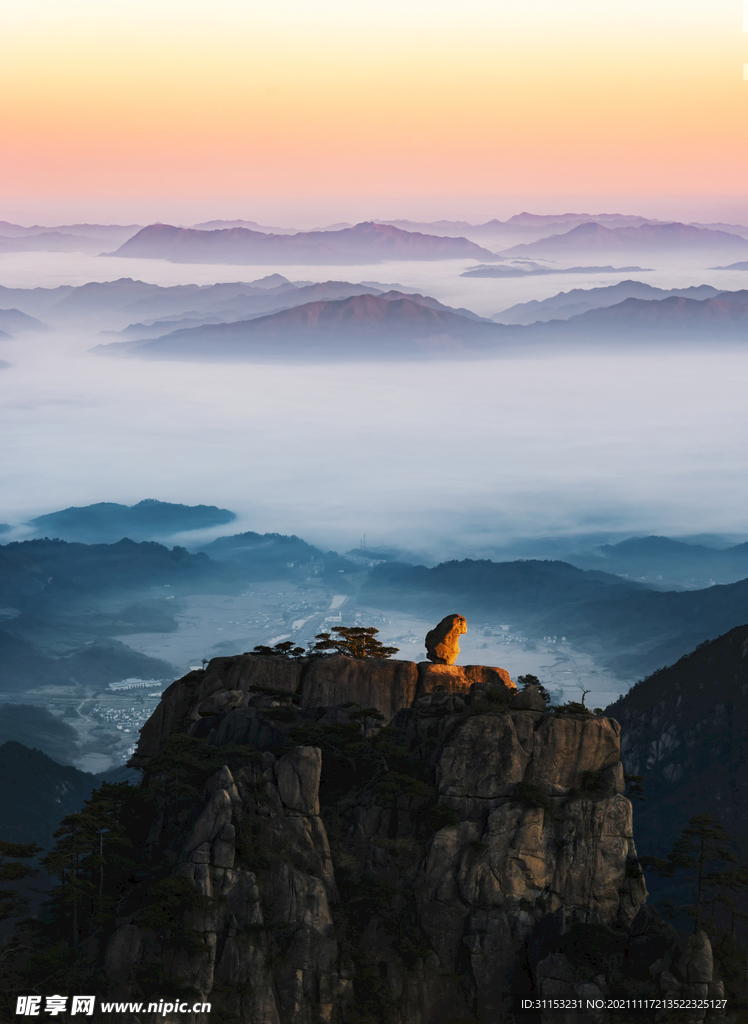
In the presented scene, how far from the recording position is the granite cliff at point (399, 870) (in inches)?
3290

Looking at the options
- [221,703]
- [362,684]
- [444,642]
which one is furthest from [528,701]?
[221,703]

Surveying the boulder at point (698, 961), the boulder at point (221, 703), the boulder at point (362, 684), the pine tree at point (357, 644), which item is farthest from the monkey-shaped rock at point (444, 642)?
the boulder at point (698, 961)

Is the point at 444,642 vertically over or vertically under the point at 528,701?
over

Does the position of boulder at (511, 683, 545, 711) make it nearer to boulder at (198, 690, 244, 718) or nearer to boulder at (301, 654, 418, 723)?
boulder at (301, 654, 418, 723)

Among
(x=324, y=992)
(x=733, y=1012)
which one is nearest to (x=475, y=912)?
(x=324, y=992)

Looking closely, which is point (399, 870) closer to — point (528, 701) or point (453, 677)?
→ point (528, 701)

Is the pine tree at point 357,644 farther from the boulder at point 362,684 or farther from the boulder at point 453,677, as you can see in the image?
the boulder at point 453,677

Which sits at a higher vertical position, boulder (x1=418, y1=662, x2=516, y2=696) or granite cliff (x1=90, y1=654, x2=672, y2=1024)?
boulder (x1=418, y1=662, x2=516, y2=696)

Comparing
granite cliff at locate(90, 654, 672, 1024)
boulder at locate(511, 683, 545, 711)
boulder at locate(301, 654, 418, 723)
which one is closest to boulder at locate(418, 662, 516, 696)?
boulder at locate(301, 654, 418, 723)

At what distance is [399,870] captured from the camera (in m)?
91.9

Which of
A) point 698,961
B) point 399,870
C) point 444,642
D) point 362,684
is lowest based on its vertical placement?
point 698,961

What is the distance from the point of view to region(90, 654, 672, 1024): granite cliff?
83562mm

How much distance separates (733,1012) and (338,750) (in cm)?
3616

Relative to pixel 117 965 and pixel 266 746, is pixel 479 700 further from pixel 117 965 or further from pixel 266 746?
pixel 117 965
